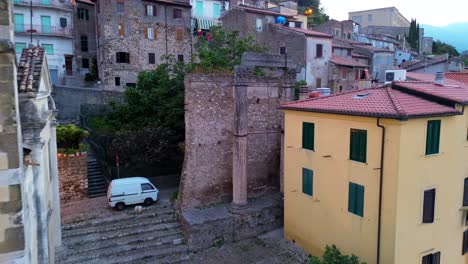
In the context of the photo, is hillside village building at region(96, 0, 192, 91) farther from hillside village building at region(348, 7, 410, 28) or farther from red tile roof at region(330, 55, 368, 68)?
hillside village building at region(348, 7, 410, 28)

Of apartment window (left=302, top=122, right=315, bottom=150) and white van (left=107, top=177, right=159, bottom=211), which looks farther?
white van (left=107, top=177, right=159, bottom=211)

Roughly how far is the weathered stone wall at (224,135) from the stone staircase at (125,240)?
1.51 m

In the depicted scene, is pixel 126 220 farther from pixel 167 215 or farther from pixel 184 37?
pixel 184 37

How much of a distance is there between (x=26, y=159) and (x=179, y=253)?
29.3ft

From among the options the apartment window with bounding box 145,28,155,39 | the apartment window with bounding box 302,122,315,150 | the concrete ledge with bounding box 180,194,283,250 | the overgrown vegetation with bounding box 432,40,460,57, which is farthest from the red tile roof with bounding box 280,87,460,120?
the overgrown vegetation with bounding box 432,40,460,57

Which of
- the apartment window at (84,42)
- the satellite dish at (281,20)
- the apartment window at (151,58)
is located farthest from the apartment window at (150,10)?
the satellite dish at (281,20)

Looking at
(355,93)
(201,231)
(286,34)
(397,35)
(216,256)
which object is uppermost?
(397,35)

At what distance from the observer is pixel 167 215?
1697 cm

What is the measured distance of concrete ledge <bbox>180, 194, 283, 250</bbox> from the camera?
15.6m

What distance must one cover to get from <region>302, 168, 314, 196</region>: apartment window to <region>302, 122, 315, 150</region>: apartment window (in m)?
1.08

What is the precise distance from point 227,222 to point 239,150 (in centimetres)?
332

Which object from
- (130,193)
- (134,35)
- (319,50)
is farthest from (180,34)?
(130,193)

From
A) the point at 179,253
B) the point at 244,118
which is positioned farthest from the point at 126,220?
the point at 244,118

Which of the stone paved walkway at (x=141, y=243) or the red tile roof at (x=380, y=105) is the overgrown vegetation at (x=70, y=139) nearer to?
the stone paved walkway at (x=141, y=243)
